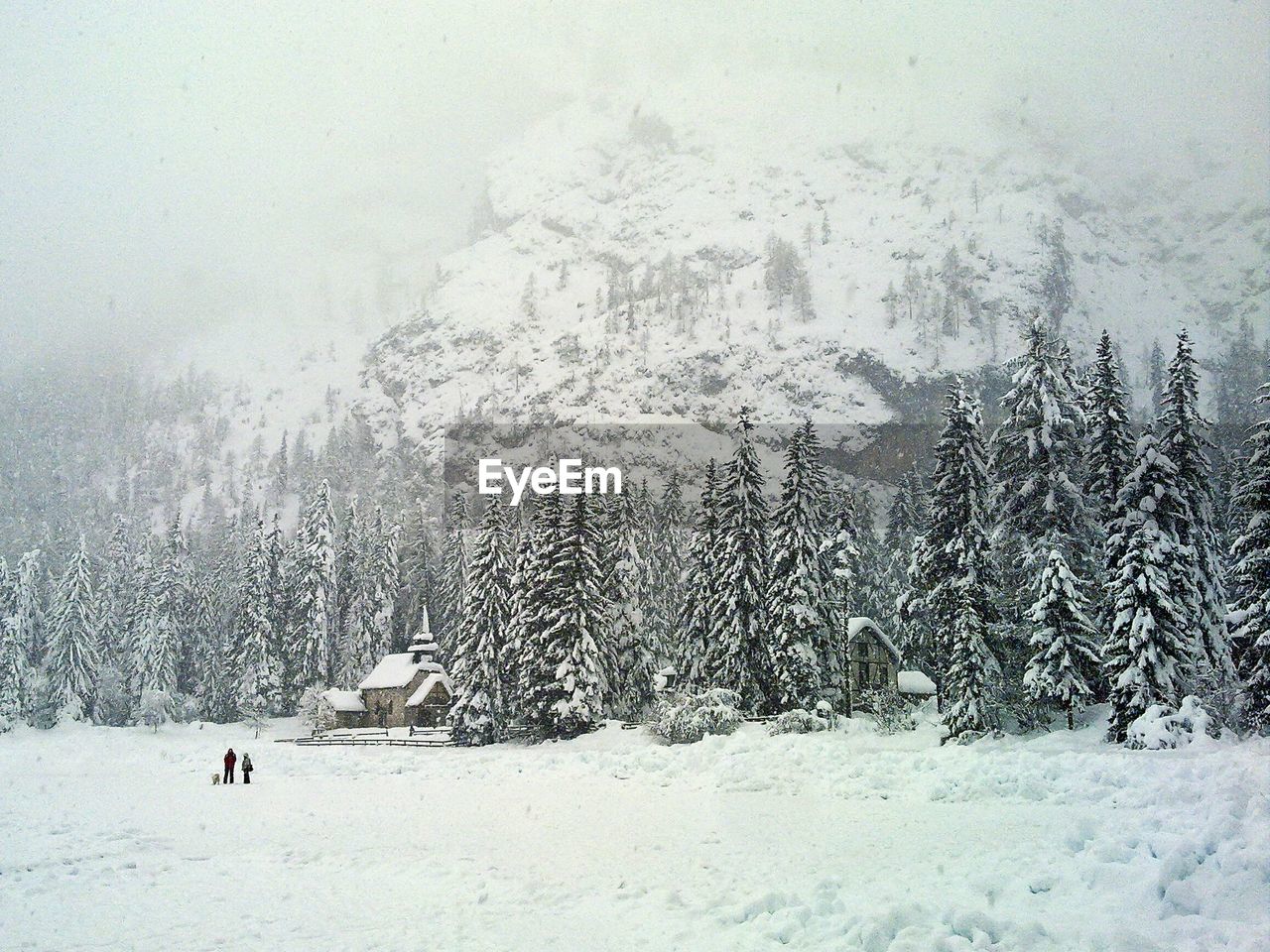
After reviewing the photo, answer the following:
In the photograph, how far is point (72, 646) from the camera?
218ft

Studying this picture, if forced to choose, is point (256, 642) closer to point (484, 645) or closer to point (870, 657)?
point (484, 645)

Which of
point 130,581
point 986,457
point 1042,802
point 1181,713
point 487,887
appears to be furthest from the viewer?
point 130,581

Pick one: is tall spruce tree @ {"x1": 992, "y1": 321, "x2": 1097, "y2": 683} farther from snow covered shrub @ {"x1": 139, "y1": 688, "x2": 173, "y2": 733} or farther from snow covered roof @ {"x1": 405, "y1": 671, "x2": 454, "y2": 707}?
snow covered shrub @ {"x1": 139, "y1": 688, "x2": 173, "y2": 733}

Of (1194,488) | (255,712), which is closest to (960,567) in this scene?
(1194,488)

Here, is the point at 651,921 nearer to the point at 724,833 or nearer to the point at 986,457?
the point at 724,833

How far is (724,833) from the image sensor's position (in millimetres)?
16719

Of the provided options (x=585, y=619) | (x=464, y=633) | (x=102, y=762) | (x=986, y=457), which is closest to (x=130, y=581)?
(x=102, y=762)

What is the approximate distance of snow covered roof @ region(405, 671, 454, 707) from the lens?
67.6m

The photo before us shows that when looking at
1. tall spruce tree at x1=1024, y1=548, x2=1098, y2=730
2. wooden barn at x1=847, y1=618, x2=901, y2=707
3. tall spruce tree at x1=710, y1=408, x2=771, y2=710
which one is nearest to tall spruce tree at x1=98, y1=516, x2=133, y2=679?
tall spruce tree at x1=710, y1=408, x2=771, y2=710

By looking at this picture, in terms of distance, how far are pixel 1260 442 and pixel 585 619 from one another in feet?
100

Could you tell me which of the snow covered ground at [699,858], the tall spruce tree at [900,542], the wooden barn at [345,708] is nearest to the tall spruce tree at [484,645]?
the snow covered ground at [699,858]

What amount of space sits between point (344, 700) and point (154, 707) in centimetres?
1546

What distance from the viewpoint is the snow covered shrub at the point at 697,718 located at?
35.2 meters

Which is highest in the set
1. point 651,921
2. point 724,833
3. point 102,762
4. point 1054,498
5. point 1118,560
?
point 1054,498
